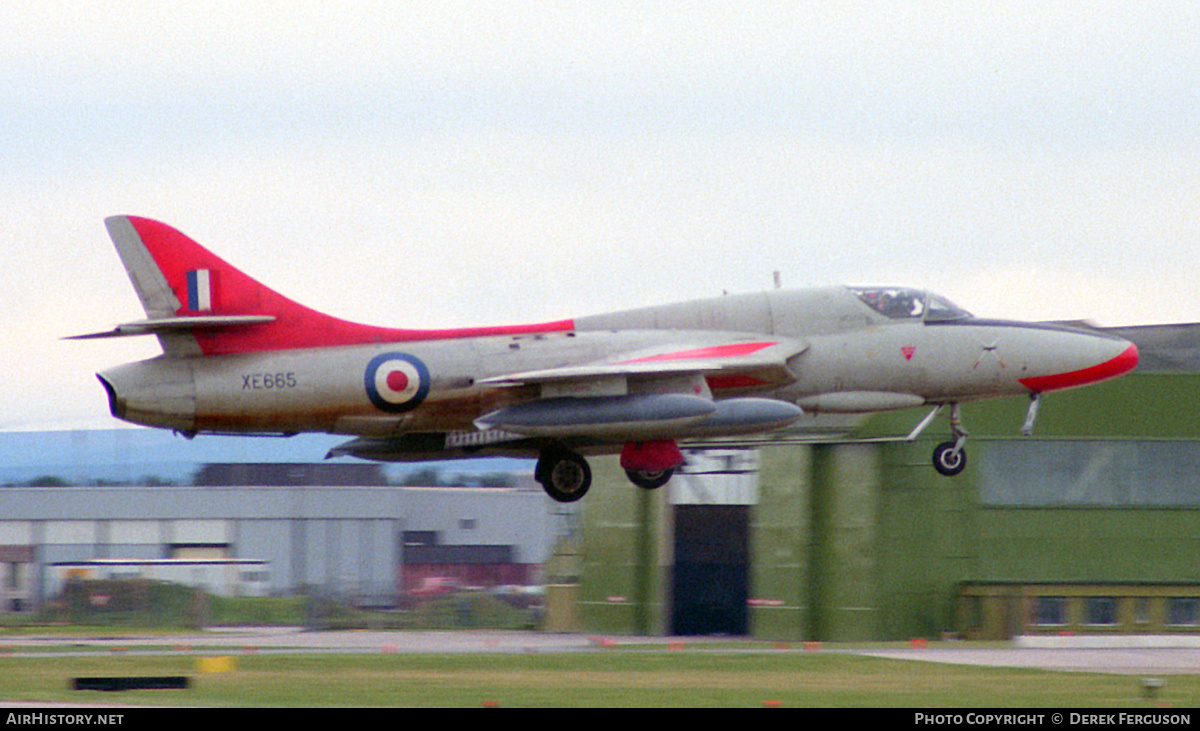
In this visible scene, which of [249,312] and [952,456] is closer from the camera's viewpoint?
[249,312]

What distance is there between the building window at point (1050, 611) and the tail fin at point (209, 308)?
16328 mm

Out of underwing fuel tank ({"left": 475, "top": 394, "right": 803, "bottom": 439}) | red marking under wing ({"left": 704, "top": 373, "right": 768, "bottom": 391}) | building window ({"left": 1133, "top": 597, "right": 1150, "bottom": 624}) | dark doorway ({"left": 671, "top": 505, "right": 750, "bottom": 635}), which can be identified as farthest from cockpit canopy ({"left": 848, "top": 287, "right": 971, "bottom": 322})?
dark doorway ({"left": 671, "top": 505, "right": 750, "bottom": 635})

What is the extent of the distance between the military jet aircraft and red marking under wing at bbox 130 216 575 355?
2cm

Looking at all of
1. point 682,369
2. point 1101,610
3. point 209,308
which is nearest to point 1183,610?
point 1101,610

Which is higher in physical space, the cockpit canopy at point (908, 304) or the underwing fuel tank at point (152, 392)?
the cockpit canopy at point (908, 304)

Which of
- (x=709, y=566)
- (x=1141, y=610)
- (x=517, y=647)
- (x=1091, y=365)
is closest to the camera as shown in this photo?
(x=1091, y=365)

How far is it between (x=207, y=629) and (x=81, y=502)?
73.9 ft

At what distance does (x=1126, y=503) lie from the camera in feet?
113

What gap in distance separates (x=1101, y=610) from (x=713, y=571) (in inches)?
400

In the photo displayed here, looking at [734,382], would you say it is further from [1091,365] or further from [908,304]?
[1091,365]

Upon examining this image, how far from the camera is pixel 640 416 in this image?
74.4ft

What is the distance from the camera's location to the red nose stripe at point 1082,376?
24.7 m

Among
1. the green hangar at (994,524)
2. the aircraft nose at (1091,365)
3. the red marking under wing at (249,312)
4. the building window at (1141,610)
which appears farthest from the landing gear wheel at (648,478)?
the building window at (1141,610)

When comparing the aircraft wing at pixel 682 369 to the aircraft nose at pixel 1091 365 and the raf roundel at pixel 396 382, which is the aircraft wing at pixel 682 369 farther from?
the aircraft nose at pixel 1091 365
